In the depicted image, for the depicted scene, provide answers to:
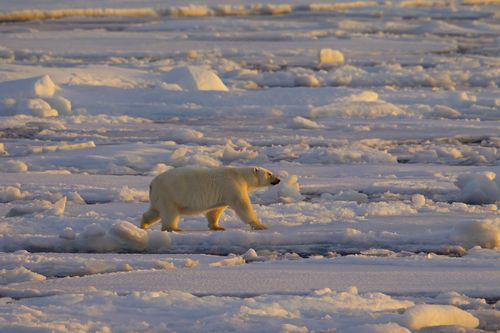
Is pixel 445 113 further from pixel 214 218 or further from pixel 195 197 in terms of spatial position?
pixel 195 197

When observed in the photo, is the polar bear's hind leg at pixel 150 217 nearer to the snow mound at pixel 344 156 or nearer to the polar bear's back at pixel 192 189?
the polar bear's back at pixel 192 189

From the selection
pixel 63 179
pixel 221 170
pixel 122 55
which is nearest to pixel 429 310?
pixel 221 170

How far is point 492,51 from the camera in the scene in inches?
757

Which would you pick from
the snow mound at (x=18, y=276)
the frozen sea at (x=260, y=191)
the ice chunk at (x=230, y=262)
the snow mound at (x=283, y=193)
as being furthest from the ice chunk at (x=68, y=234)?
the snow mound at (x=283, y=193)

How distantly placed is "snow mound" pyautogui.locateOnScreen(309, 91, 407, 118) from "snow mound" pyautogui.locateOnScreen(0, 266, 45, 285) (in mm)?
7478

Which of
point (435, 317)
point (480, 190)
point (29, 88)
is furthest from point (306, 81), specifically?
point (435, 317)

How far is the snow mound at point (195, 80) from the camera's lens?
13.6m

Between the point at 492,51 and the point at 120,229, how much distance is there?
1426 centimetres

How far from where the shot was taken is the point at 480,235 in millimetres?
5855

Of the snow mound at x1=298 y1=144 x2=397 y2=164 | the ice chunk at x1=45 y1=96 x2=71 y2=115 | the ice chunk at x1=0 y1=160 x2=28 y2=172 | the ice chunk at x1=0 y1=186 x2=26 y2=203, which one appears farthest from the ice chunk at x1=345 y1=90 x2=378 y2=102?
the ice chunk at x1=0 y1=186 x2=26 y2=203

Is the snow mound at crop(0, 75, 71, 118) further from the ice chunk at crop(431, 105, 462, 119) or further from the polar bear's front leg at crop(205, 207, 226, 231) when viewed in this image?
the polar bear's front leg at crop(205, 207, 226, 231)

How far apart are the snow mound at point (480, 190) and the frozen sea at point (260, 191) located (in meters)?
0.01

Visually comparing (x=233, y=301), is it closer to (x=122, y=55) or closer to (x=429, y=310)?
(x=429, y=310)

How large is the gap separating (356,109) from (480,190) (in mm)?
5280
